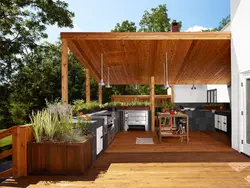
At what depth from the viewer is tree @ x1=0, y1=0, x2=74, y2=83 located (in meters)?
12.1

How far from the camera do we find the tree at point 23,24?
1211cm

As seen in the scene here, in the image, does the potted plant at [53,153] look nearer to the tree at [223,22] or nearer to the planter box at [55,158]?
the planter box at [55,158]

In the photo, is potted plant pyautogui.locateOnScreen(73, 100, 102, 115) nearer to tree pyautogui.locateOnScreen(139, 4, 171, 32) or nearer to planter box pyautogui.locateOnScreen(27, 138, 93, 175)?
planter box pyautogui.locateOnScreen(27, 138, 93, 175)

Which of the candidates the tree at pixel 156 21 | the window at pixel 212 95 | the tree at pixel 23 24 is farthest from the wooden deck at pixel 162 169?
the tree at pixel 156 21

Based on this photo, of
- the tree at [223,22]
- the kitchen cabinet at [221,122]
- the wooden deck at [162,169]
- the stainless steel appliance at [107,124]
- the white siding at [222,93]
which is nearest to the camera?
the wooden deck at [162,169]

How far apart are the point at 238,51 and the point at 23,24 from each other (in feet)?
36.2

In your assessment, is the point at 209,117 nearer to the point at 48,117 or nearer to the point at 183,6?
the point at 48,117

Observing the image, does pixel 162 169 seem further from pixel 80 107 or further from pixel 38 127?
pixel 80 107

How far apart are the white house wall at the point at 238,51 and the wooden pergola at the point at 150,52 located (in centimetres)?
45

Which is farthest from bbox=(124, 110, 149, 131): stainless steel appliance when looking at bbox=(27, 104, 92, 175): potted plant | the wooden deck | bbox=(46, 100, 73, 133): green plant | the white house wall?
bbox=(27, 104, 92, 175): potted plant

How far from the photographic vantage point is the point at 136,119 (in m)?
11.0

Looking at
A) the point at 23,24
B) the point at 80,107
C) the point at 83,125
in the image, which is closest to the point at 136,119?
the point at 80,107

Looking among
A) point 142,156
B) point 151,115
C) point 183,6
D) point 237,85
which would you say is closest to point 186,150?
point 142,156

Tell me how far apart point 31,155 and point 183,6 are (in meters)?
26.6
